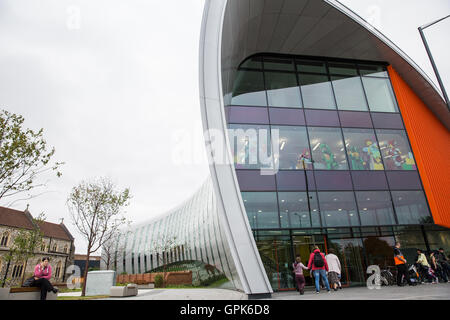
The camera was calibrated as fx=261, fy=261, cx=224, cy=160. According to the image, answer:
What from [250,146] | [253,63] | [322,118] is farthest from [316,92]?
[250,146]

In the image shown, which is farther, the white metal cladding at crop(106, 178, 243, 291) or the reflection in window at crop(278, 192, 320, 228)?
the white metal cladding at crop(106, 178, 243, 291)

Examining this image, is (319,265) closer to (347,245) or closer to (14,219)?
(347,245)

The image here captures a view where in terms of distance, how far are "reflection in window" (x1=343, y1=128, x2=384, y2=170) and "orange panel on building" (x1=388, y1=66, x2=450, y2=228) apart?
7.77 feet

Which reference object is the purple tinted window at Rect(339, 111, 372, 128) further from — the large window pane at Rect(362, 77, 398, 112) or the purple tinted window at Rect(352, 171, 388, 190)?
the purple tinted window at Rect(352, 171, 388, 190)

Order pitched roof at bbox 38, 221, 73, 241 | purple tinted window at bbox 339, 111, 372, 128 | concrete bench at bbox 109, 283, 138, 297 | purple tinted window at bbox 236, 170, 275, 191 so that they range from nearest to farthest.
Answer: purple tinted window at bbox 236, 170, 275, 191
concrete bench at bbox 109, 283, 138, 297
purple tinted window at bbox 339, 111, 372, 128
pitched roof at bbox 38, 221, 73, 241

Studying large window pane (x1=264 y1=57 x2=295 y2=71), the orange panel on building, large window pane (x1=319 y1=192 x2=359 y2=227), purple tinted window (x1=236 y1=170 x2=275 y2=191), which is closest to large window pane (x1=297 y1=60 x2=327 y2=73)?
large window pane (x1=264 y1=57 x2=295 y2=71)

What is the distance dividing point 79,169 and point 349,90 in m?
19.1

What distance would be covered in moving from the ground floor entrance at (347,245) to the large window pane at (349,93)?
6.81 meters

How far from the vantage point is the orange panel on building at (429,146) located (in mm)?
13547

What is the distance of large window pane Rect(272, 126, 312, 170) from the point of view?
13141 millimetres

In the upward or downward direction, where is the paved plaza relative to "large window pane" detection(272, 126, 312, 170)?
downward

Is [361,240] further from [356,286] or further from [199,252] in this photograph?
[199,252]

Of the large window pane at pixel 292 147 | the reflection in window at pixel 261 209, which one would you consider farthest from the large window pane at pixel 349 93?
the reflection in window at pixel 261 209

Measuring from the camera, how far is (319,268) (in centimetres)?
934
